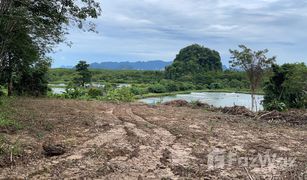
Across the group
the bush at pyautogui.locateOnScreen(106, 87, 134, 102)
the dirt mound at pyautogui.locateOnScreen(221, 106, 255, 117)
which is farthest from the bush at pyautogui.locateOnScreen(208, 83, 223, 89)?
the dirt mound at pyautogui.locateOnScreen(221, 106, 255, 117)

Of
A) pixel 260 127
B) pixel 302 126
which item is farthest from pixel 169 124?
pixel 302 126

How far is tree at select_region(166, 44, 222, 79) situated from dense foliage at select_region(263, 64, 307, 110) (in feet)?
151

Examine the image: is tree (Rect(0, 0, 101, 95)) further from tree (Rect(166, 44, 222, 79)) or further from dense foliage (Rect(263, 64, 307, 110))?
tree (Rect(166, 44, 222, 79))

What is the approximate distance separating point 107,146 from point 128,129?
206 cm

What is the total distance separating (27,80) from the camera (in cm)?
1991

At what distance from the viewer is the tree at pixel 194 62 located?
70562 millimetres

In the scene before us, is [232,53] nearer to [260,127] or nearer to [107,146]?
[260,127]

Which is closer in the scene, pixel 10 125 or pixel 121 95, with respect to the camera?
pixel 10 125

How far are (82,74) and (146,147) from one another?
33911 mm

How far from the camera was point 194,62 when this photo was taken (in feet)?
245

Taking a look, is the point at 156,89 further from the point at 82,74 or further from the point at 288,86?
the point at 288,86

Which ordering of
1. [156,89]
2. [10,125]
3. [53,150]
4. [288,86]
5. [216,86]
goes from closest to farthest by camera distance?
1. [53,150]
2. [10,125]
3. [288,86]
4. [156,89]
5. [216,86]

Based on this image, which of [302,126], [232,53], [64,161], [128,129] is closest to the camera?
[64,161]

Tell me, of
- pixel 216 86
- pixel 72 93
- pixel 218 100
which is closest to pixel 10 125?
pixel 72 93
